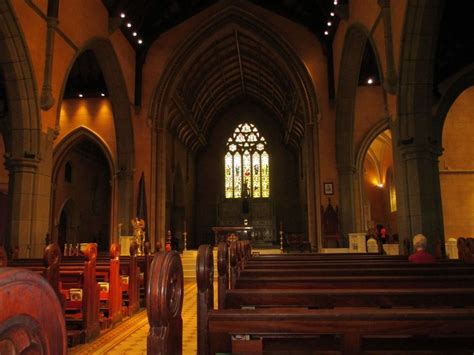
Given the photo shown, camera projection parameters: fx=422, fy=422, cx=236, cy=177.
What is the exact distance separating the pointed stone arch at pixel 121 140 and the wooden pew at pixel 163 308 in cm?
1233

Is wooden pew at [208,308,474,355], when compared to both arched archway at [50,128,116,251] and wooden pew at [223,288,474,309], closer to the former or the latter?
wooden pew at [223,288,474,309]

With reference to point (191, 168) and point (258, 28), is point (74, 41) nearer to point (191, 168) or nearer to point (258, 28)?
point (258, 28)

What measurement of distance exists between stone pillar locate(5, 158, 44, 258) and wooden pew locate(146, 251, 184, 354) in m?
7.79

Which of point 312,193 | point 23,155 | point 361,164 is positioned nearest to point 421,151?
point 361,164

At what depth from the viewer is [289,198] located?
23.0 m

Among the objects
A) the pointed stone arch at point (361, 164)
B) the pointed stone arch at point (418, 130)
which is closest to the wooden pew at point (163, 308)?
the pointed stone arch at point (418, 130)

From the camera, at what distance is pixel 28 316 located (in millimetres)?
568

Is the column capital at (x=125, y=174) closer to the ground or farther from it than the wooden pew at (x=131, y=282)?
farther from it

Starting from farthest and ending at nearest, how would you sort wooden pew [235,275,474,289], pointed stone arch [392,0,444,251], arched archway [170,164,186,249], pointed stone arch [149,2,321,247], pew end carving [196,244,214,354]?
1. arched archway [170,164,186,249]
2. pointed stone arch [149,2,321,247]
3. pointed stone arch [392,0,444,251]
4. wooden pew [235,275,474,289]
5. pew end carving [196,244,214,354]

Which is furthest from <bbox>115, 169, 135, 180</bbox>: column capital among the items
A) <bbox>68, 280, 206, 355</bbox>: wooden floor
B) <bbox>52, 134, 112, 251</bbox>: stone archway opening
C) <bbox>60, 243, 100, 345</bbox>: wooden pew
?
<bbox>60, 243, 100, 345</bbox>: wooden pew

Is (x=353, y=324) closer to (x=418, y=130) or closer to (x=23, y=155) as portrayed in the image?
Result: (x=418, y=130)

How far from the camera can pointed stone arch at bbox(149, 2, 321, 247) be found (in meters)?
14.0

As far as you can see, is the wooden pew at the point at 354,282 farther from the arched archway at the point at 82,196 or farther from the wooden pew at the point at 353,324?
the arched archway at the point at 82,196

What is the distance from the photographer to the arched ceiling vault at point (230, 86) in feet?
52.7
